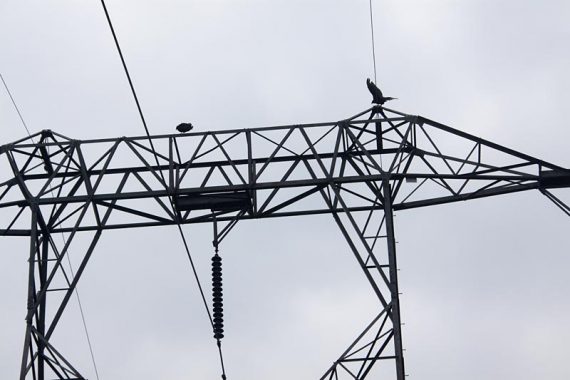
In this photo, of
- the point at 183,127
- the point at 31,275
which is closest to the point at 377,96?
the point at 183,127

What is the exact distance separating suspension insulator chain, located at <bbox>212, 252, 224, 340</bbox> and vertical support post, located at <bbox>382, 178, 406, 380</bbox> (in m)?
3.61

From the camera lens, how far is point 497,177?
34.4 m

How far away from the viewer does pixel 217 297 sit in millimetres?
34094

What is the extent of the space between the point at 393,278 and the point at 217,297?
3.79 m

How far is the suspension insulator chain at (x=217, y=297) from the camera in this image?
3375cm

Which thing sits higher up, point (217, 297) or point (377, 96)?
point (377, 96)

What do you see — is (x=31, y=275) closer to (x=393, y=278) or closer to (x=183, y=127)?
(x=183, y=127)

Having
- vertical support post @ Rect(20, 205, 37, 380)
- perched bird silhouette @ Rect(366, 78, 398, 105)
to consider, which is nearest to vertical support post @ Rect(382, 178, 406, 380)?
perched bird silhouette @ Rect(366, 78, 398, 105)

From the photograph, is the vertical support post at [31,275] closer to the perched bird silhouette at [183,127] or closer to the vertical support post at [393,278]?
the perched bird silhouette at [183,127]

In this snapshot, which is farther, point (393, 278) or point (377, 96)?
point (377, 96)

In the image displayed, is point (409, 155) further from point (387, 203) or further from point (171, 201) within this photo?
A: point (171, 201)

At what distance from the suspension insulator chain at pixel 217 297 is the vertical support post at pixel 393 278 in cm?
361

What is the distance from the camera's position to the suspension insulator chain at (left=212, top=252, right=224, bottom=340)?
111 feet

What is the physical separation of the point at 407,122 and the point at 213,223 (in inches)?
180
